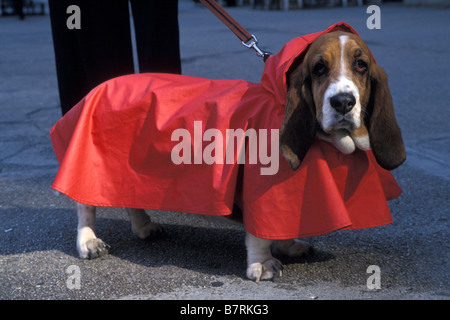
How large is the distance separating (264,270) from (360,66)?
0.99 meters

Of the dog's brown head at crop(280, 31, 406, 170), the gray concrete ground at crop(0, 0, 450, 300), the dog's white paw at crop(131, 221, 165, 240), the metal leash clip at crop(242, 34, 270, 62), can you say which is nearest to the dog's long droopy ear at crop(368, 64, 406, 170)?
the dog's brown head at crop(280, 31, 406, 170)

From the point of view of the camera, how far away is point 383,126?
8.35 feet

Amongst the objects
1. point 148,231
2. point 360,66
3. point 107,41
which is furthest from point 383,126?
point 107,41

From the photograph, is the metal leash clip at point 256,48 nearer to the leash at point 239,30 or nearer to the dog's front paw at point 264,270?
the leash at point 239,30

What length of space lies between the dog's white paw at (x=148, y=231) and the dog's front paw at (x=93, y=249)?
0.24 metres

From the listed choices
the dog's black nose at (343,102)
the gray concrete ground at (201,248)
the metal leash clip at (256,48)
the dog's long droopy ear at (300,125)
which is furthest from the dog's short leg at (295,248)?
the metal leash clip at (256,48)

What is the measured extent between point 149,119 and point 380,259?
1282mm

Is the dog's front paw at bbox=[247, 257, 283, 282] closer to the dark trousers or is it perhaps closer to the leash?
the leash

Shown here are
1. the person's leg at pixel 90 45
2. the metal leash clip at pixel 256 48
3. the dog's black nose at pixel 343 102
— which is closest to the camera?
the dog's black nose at pixel 343 102

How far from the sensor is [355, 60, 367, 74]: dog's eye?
2451 millimetres

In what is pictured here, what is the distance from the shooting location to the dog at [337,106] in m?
2.37

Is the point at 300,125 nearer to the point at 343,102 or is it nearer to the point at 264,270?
the point at 343,102
